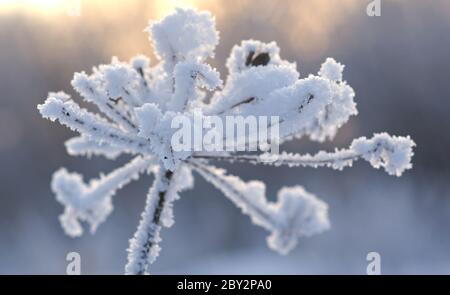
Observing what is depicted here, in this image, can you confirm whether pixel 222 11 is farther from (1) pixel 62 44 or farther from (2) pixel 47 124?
(2) pixel 47 124

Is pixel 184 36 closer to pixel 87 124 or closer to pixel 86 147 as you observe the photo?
pixel 87 124

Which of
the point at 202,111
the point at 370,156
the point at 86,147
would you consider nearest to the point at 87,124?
the point at 202,111

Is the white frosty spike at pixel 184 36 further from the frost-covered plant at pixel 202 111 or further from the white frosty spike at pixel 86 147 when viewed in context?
the white frosty spike at pixel 86 147

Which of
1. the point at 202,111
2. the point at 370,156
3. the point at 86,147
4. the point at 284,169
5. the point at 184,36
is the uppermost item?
the point at 284,169

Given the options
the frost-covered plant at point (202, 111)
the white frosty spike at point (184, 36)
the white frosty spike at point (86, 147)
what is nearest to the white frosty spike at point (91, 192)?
the frost-covered plant at point (202, 111)

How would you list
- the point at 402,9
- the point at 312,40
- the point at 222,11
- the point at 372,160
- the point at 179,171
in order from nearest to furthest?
the point at 372,160 < the point at 179,171 < the point at 222,11 < the point at 312,40 < the point at 402,9

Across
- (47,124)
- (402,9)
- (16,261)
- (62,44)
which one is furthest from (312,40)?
(16,261)

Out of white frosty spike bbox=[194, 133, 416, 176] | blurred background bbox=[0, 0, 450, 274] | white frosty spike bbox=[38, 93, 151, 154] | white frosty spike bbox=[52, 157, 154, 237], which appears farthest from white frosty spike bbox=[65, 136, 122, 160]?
blurred background bbox=[0, 0, 450, 274]
